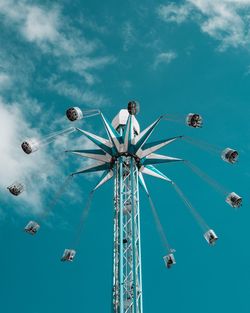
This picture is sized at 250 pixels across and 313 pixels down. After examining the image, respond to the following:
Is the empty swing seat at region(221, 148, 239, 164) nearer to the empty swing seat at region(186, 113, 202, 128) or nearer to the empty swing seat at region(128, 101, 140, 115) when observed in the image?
the empty swing seat at region(186, 113, 202, 128)

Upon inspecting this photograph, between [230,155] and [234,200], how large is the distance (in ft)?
9.08

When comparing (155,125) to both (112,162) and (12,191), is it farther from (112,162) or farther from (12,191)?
(12,191)

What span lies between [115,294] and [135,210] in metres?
5.07

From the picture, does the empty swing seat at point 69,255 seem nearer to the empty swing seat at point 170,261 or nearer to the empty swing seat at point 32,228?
the empty swing seat at point 32,228

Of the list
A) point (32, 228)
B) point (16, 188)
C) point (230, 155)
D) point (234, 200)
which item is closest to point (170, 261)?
point (234, 200)

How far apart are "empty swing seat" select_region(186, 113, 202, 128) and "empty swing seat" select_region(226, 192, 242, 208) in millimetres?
→ 4715

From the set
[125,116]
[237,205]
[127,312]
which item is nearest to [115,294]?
[127,312]

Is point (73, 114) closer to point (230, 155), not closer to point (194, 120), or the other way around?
point (194, 120)

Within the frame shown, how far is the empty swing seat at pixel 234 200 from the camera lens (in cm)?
3300

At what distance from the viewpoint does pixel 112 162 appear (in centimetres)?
3434

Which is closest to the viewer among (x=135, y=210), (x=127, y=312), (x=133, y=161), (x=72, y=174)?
(x=127, y=312)

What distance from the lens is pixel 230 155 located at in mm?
32812

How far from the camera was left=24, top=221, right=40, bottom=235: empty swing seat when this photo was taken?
116ft

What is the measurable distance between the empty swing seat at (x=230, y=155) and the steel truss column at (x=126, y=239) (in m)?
5.49
